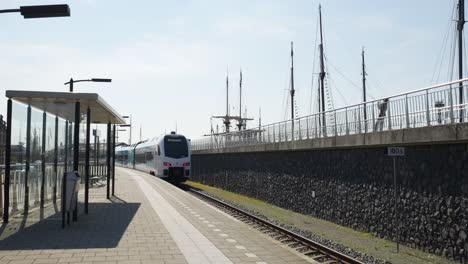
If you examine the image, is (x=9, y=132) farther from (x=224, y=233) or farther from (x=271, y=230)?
(x=271, y=230)

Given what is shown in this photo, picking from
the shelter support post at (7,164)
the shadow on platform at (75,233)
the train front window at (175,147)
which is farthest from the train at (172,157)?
the shelter support post at (7,164)

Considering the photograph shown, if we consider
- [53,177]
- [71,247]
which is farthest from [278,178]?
[71,247]

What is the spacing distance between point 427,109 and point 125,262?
950 cm

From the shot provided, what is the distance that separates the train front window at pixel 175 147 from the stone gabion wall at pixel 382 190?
10.7 m

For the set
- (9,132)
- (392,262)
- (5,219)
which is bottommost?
(392,262)

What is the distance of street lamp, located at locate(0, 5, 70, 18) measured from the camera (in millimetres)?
10750

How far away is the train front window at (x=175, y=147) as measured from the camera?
123 feet

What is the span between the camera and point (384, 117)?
16953 mm

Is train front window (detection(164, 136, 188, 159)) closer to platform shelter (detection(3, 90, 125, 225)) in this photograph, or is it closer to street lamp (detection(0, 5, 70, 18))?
platform shelter (detection(3, 90, 125, 225))

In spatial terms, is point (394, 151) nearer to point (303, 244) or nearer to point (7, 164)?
point (303, 244)

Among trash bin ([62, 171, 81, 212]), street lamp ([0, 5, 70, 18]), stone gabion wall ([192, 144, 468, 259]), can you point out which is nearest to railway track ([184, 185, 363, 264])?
stone gabion wall ([192, 144, 468, 259])

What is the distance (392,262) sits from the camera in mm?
11625

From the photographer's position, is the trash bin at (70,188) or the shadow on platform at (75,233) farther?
the trash bin at (70,188)

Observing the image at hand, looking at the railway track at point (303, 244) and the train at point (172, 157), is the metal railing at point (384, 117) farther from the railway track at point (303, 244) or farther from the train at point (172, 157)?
the train at point (172, 157)
